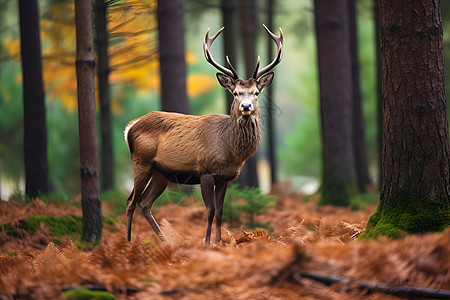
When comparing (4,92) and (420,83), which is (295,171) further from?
(420,83)

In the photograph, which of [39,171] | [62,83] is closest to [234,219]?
[39,171]

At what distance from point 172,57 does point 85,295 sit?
27.5 ft

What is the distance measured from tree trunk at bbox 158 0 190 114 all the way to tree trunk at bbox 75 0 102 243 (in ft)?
12.5

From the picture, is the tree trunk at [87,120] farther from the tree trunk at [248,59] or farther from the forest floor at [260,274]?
the tree trunk at [248,59]

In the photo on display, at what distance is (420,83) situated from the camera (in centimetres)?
512

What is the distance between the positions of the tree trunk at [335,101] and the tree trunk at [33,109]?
6.00 metres

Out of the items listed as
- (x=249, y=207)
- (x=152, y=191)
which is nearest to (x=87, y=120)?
(x=152, y=191)

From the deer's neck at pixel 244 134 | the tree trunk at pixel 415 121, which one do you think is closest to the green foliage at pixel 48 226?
the deer's neck at pixel 244 134

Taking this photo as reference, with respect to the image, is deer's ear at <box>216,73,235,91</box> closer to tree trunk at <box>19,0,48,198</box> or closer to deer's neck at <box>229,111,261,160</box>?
deer's neck at <box>229,111,261,160</box>

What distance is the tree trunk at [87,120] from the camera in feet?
25.3

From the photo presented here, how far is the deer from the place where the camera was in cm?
688

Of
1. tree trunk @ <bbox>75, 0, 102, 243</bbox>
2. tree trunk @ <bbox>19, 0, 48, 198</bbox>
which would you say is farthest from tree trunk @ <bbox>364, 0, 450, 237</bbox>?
tree trunk @ <bbox>19, 0, 48, 198</bbox>

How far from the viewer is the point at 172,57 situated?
1157 centimetres

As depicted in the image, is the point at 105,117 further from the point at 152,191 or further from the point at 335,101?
the point at 152,191
